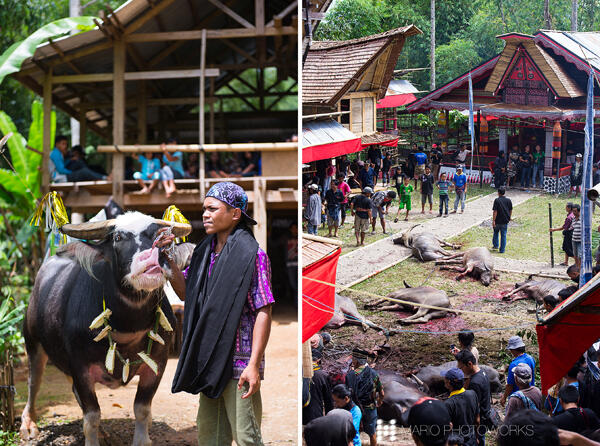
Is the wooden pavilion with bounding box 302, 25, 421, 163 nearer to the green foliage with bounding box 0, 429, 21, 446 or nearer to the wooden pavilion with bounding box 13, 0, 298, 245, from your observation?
the wooden pavilion with bounding box 13, 0, 298, 245

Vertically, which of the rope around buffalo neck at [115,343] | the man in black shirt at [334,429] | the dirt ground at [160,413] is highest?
the rope around buffalo neck at [115,343]

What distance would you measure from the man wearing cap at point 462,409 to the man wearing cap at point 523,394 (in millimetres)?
194

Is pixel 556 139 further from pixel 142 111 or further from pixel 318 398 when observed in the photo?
pixel 142 111

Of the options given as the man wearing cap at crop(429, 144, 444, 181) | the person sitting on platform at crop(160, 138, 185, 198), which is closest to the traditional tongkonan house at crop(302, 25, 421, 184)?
the man wearing cap at crop(429, 144, 444, 181)

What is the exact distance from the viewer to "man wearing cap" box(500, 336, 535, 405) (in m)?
3.82

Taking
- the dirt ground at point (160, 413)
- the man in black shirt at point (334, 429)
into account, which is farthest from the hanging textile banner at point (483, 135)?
the dirt ground at point (160, 413)

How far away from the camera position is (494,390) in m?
3.93

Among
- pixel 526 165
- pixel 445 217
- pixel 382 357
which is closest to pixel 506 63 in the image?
pixel 526 165

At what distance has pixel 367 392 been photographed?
12.9ft

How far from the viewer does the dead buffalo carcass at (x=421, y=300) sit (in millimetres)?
3951

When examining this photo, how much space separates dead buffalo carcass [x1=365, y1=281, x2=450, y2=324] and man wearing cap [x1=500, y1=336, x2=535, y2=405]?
41cm

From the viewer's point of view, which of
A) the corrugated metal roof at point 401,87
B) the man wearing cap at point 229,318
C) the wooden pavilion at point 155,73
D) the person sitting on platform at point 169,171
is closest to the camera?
the man wearing cap at point 229,318

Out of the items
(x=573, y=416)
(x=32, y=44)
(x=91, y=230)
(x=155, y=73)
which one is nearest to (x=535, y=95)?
(x=573, y=416)

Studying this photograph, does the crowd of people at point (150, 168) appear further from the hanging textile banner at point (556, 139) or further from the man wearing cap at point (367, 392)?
the hanging textile banner at point (556, 139)
